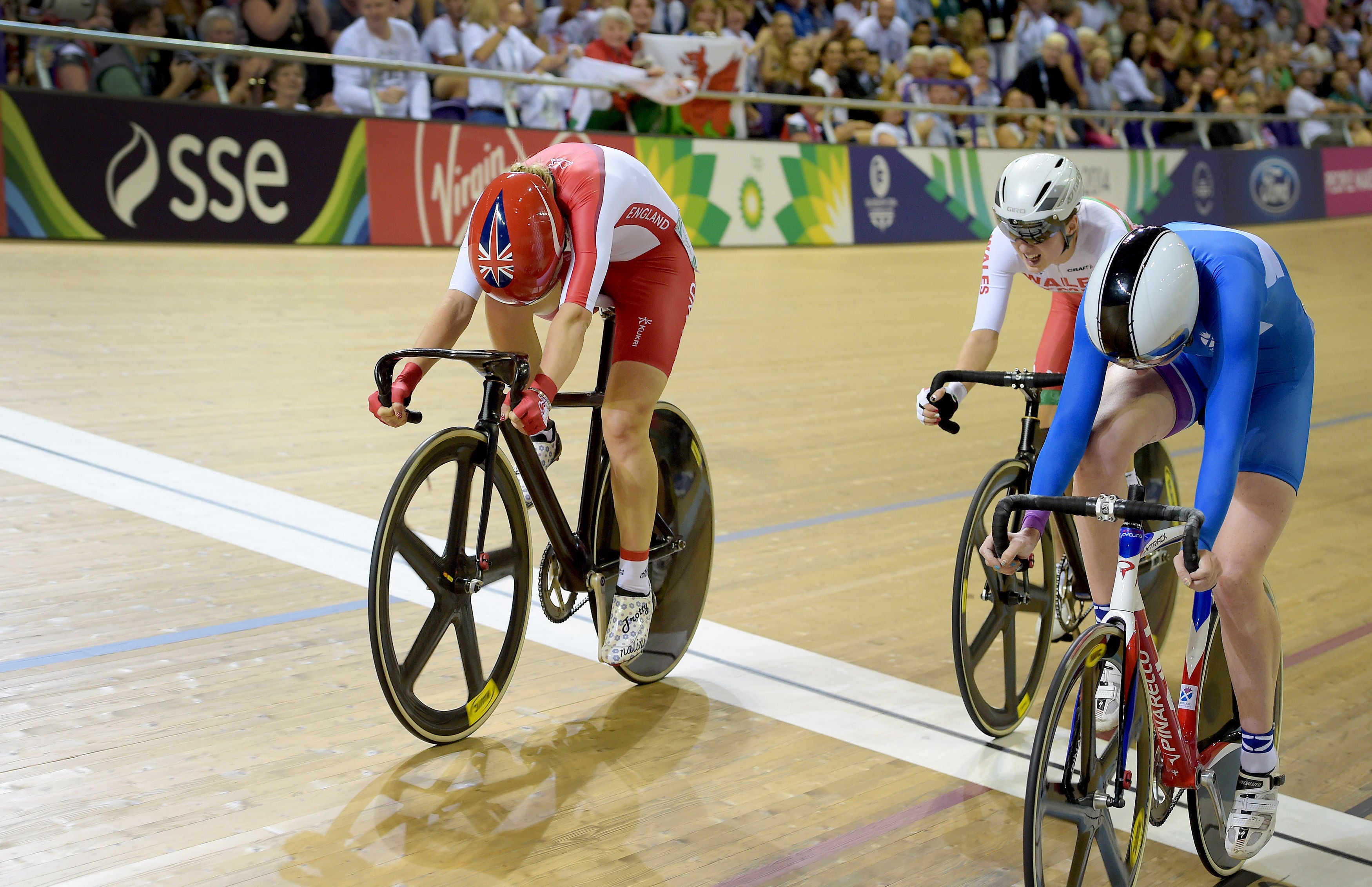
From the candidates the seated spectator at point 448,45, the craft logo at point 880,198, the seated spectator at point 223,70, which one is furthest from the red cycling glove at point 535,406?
the craft logo at point 880,198

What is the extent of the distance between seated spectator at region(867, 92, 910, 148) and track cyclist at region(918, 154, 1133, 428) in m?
9.34

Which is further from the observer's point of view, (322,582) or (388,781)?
(322,582)

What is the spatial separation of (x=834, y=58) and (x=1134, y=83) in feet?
17.3

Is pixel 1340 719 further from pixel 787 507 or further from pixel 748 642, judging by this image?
pixel 787 507

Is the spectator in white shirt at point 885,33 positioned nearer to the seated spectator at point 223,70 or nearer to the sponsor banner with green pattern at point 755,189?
the sponsor banner with green pattern at point 755,189

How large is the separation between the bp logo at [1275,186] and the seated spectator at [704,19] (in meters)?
8.26

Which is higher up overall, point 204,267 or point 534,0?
point 534,0

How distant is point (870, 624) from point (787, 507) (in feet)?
3.96

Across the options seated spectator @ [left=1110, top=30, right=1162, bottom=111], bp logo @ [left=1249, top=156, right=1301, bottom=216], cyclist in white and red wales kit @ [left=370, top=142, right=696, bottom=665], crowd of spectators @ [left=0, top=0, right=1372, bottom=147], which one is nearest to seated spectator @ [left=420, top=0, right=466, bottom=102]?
crowd of spectators @ [left=0, top=0, right=1372, bottom=147]

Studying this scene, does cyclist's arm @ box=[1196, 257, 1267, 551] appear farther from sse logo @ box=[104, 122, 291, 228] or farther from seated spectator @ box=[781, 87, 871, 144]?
seated spectator @ box=[781, 87, 871, 144]

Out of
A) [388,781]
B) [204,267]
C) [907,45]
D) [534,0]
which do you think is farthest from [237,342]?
[907,45]

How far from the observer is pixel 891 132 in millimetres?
12695

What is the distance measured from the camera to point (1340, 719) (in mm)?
3266

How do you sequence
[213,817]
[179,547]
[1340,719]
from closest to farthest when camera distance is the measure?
[213,817]
[1340,719]
[179,547]
